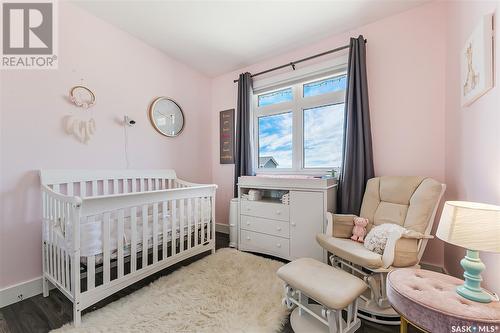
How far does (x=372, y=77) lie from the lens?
2.26 m

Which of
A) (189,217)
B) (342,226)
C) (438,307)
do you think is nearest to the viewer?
(438,307)

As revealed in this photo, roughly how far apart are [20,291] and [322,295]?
226cm

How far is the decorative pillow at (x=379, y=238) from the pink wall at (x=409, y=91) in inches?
29.7

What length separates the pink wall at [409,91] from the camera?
196 centimetres

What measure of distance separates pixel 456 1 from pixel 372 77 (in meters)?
0.75

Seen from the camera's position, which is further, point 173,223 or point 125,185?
point 125,185

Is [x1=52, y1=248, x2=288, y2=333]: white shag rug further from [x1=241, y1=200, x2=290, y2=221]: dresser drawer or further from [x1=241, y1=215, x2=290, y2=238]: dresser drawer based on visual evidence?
[x1=241, y1=200, x2=290, y2=221]: dresser drawer

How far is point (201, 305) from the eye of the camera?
62.9 inches

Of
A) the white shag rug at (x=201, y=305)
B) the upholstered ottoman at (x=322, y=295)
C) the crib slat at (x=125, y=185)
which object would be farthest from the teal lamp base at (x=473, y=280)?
the crib slat at (x=125, y=185)

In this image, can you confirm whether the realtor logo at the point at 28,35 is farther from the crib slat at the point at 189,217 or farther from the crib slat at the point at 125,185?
the crib slat at the point at 189,217

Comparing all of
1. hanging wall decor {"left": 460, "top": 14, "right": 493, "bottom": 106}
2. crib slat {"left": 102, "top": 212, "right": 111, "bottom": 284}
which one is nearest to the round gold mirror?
crib slat {"left": 102, "top": 212, "right": 111, "bottom": 284}

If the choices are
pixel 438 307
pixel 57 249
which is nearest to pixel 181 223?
pixel 57 249

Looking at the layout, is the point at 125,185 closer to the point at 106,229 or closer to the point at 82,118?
the point at 82,118

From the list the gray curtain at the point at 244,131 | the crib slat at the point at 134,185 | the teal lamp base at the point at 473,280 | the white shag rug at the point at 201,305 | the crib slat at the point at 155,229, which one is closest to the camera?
the teal lamp base at the point at 473,280
